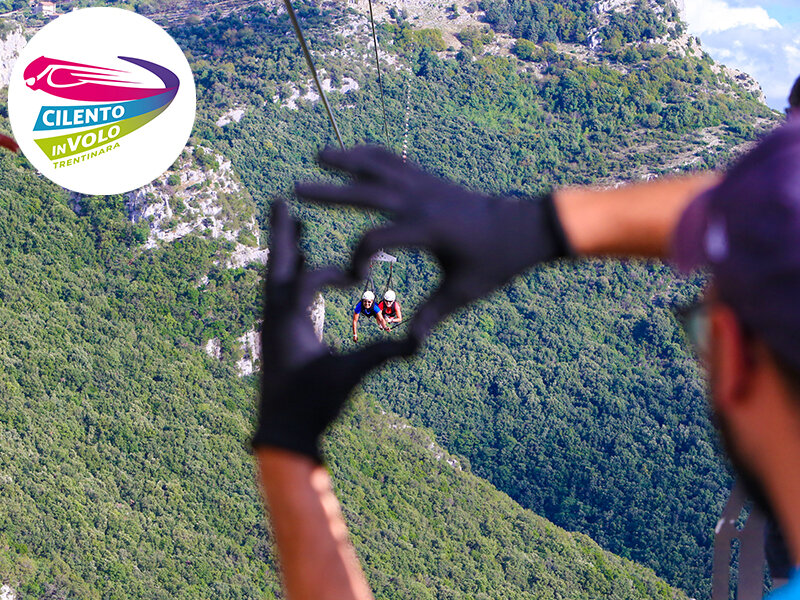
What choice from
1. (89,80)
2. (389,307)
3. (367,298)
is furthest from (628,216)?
(89,80)

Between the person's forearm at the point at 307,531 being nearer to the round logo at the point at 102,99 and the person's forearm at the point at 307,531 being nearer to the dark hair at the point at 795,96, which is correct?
the dark hair at the point at 795,96

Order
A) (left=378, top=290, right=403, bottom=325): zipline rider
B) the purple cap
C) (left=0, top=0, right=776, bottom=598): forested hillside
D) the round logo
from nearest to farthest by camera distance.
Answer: the purple cap
(left=378, top=290, right=403, bottom=325): zipline rider
the round logo
(left=0, top=0, right=776, bottom=598): forested hillside

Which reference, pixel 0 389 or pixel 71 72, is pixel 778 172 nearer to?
pixel 71 72

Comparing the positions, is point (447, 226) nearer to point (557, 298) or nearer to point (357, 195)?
point (357, 195)

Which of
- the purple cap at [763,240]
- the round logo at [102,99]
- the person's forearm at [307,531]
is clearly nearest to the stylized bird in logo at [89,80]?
the round logo at [102,99]

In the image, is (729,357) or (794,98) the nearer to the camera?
(729,357)

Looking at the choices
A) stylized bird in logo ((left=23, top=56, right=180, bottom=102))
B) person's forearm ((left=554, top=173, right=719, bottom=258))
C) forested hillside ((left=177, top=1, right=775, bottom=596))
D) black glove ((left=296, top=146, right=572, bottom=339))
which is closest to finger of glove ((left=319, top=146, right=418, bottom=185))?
black glove ((left=296, top=146, right=572, bottom=339))

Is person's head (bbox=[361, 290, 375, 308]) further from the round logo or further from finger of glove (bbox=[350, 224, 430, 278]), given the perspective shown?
finger of glove (bbox=[350, 224, 430, 278])
